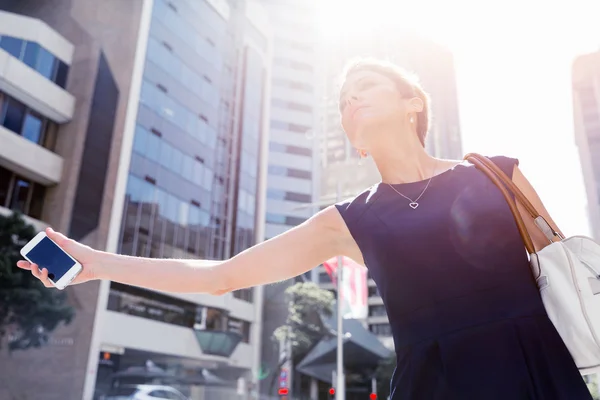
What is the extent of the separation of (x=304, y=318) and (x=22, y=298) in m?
22.9

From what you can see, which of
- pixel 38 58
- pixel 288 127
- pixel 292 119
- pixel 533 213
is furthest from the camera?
pixel 292 119

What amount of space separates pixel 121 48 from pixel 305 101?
35.4 metres

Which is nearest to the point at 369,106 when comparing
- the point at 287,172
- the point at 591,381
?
the point at 591,381

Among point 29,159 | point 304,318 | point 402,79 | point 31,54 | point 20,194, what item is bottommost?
point 402,79

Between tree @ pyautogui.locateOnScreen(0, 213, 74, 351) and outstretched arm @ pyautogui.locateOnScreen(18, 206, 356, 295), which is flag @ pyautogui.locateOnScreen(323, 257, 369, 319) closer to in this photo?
tree @ pyautogui.locateOnScreen(0, 213, 74, 351)

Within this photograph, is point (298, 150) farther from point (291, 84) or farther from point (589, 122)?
point (589, 122)

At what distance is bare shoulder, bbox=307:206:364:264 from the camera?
5.31ft

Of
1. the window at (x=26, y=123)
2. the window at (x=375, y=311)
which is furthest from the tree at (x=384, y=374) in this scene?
the window at (x=26, y=123)

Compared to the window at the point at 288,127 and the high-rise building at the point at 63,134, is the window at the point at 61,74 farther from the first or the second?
the window at the point at 288,127

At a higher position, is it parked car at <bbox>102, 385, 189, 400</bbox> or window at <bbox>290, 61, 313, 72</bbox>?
window at <bbox>290, 61, 313, 72</bbox>

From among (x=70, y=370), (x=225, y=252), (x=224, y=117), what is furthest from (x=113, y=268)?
(x=224, y=117)

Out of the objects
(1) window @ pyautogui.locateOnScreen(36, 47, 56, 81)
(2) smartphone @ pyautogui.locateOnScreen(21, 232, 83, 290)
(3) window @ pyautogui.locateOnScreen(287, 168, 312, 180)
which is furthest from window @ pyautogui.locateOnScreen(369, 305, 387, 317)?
(2) smartphone @ pyautogui.locateOnScreen(21, 232, 83, 290)

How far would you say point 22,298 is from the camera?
59.8 ft

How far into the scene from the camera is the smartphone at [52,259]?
1.60m
